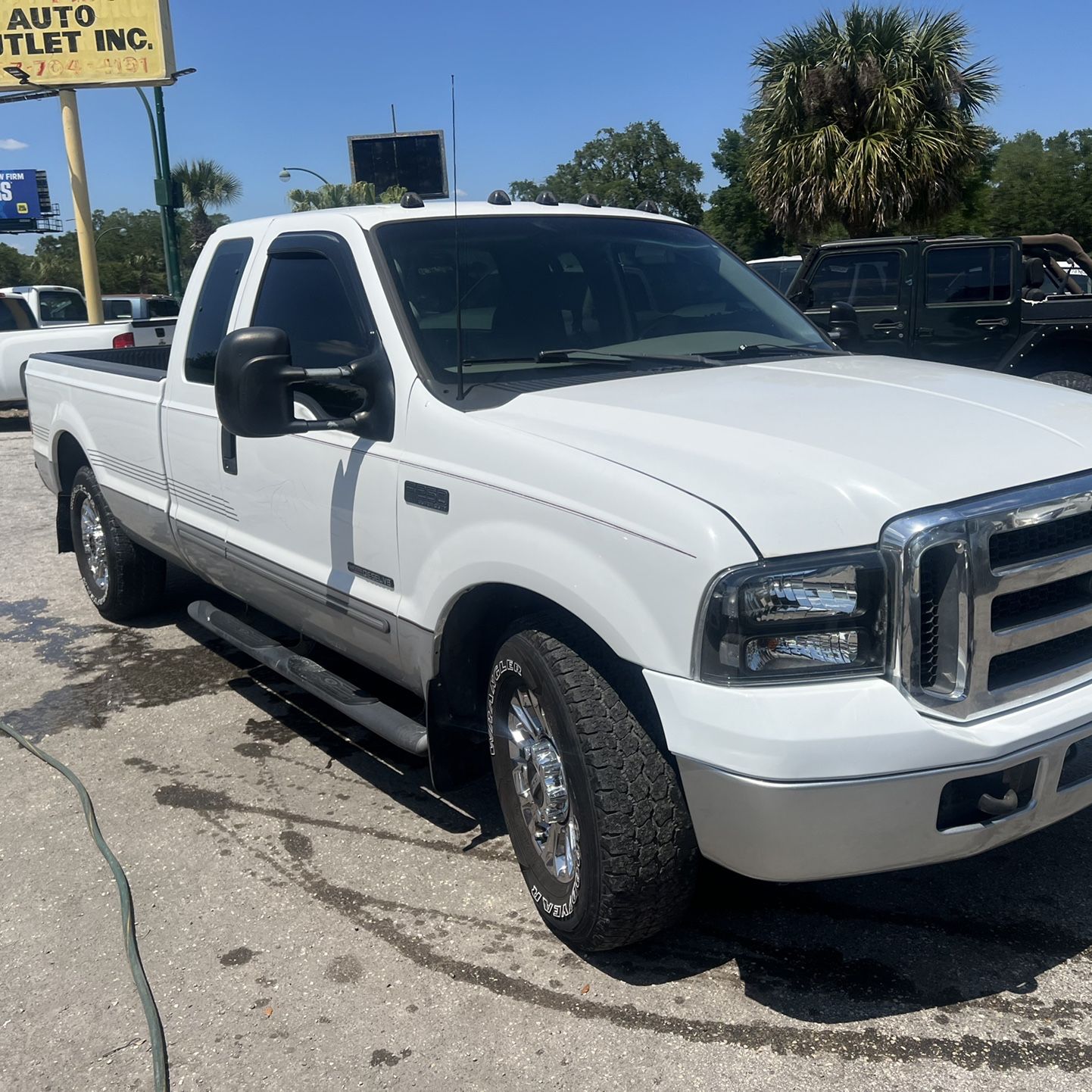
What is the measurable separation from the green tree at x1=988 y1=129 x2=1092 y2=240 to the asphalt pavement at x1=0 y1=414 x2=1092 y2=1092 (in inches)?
1892

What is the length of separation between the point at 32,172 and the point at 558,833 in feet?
230

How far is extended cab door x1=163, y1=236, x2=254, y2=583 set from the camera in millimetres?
4430

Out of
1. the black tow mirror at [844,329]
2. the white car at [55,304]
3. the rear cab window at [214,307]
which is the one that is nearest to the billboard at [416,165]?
the rear cab window at [214,307]

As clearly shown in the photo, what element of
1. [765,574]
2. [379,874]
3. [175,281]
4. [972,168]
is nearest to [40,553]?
[379,874]

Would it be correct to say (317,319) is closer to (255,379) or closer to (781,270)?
(255,379)

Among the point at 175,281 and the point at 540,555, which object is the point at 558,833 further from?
the point at 175,281

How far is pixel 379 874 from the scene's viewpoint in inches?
137

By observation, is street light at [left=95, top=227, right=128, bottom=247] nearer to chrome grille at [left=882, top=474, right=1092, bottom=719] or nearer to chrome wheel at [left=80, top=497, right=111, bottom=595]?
chrome wheel at [left=80, top=497, right=111, bottom=595]

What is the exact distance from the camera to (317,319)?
154 inches

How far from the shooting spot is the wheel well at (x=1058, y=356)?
9.03 metres

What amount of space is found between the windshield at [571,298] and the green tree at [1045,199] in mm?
46794

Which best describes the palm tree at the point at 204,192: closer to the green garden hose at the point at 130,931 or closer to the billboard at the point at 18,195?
the billboard at the point at 18,195

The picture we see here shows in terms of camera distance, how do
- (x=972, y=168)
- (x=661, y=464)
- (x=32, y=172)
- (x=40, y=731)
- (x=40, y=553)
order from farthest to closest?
(x=32, y=172) → (x=972, y=168) → (x=40, y=553) → (x=40, y=731) → (x=661, y=464)

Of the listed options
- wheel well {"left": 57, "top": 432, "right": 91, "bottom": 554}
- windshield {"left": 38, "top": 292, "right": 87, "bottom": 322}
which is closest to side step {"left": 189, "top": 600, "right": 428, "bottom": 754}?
wheel well {"left": 57, "top": 432, "right": 91, "bottom": 554}
